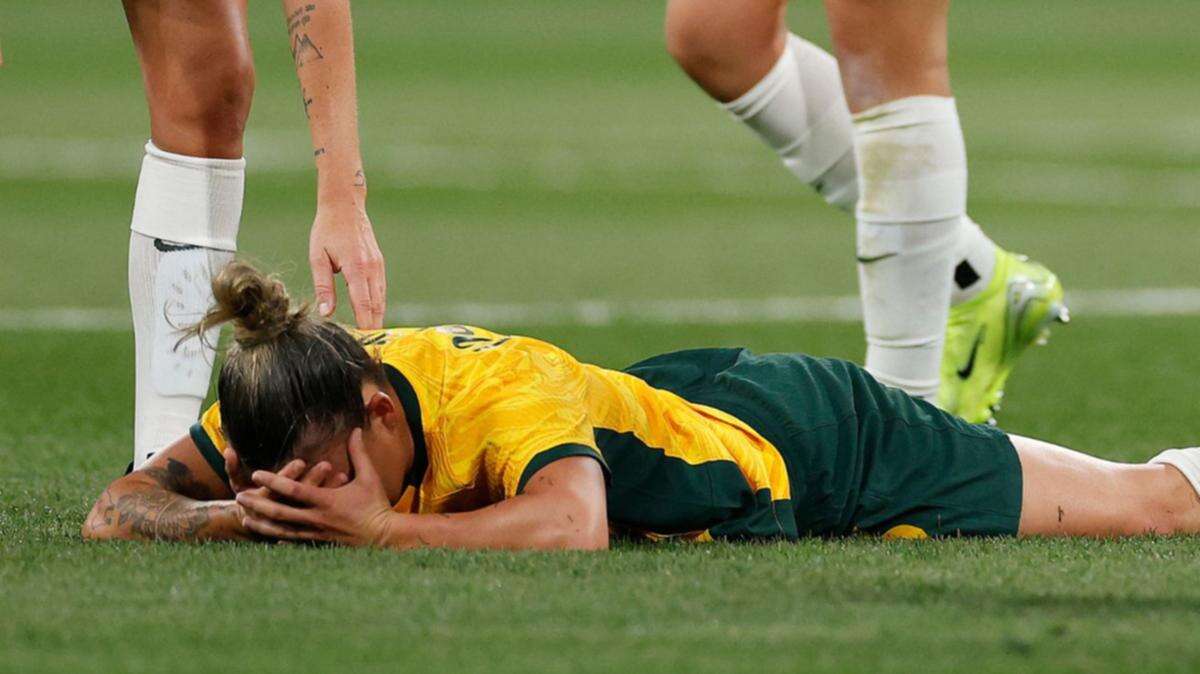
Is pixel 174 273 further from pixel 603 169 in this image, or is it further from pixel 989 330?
pixel 603 169

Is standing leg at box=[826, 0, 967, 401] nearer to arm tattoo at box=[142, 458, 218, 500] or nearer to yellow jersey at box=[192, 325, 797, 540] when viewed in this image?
yellow jersey at box=[192, 325, 797, 540]

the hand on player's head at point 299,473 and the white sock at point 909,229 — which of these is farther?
the white sock at point 909,229

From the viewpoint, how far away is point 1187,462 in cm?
318

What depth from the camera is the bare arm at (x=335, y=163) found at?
305 centimetres

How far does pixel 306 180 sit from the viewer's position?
403 inches

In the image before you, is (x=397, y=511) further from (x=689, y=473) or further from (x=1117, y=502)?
(x=1117, y=502)

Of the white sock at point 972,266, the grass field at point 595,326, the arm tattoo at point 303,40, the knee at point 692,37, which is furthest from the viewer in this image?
the white sock at point 972,266

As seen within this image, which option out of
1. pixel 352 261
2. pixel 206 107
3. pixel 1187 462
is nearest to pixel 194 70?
pixel 206 107

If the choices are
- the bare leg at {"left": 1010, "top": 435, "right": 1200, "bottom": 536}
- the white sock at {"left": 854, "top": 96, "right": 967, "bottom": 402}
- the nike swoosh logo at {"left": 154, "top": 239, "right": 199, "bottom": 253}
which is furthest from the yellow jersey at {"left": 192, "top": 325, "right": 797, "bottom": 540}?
the white sock at {"left": 854, "top": 96, "right": 967, "bottom": 402}

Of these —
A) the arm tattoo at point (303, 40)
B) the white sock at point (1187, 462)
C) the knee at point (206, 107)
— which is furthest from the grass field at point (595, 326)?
the arm tattoo at point (303, 40)

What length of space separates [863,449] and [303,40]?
3.37 feet

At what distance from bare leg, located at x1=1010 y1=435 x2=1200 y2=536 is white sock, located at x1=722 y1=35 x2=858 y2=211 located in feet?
3.58

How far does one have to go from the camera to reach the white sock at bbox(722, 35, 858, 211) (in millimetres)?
4059

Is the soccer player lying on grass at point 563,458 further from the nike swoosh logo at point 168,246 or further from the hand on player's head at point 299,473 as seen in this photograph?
the nike swoosh logo at point 168,246
